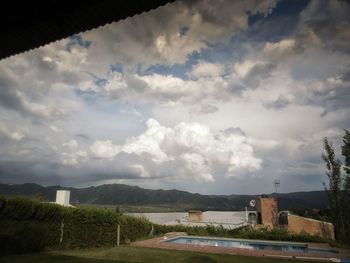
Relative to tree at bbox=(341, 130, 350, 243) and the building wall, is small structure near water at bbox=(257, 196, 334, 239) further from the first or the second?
tree at bbox=(341, 130, 350, 243)

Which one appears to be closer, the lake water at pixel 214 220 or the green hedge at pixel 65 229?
the green hedge at pixel 65 229

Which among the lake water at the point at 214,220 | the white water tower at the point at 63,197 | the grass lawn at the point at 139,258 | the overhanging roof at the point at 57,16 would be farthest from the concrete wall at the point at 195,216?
the overhanging roof at the point at 57,16

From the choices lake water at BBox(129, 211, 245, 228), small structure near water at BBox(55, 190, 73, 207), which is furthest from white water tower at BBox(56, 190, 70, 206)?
lake water at BBox(129, 211, 245, 228)

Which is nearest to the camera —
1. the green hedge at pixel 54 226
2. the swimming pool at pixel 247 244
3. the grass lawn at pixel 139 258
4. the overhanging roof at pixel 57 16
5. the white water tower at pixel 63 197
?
the overhanging roof at pixel 57 16

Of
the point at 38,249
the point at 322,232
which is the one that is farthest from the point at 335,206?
the point at 38,249

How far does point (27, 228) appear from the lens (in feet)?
57.2

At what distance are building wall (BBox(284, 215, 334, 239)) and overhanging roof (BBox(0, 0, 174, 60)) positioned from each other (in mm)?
29972

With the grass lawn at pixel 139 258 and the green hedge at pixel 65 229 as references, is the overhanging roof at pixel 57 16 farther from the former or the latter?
the green hedge at pixel 65 229

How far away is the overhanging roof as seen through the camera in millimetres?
3275

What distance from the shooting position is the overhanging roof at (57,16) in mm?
3275

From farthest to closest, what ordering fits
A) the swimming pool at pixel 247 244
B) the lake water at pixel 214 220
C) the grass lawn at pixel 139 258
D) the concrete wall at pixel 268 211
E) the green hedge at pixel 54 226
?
the lake water at pixel 214 220 → the concrete wall at pixel 268 211 → the swimming pool at pixel 247 244 → the green hedge at pixel 54 226 → the grass lawn at pixel 139 258

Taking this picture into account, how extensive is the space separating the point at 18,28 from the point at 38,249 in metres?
17.8

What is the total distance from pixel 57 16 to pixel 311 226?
104 ft

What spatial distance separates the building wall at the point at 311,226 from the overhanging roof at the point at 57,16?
29972 millimetres
